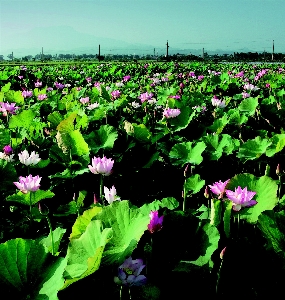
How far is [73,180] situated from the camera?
208 centimetres

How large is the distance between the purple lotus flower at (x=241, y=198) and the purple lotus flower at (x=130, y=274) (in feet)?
1.26

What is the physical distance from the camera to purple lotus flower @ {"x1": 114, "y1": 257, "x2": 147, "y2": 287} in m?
0.82

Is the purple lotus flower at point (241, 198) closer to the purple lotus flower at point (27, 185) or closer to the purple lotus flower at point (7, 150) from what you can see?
the purple lotus flower at point (27, 185)

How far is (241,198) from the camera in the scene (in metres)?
1.08

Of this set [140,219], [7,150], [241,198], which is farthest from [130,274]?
[7,150]

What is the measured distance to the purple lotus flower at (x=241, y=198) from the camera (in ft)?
3.54

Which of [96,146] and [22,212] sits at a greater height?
[96,146]

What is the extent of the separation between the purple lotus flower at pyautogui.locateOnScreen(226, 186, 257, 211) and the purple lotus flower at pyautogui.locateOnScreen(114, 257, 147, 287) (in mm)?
383

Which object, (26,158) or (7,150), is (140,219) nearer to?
(26,158)

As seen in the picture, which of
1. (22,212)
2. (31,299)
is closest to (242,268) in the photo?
(31,299)

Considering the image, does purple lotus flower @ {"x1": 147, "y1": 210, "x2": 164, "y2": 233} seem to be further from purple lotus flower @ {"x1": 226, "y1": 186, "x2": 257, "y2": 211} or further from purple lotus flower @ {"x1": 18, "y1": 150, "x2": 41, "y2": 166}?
purple lotus flower @ {"x1": 18, "y1": 150, "x2": 41, "y2": 166}

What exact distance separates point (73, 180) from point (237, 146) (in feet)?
3.50

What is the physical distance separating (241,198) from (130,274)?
16.5 inches

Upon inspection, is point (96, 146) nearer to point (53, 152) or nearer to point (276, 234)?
point (53, 152)
